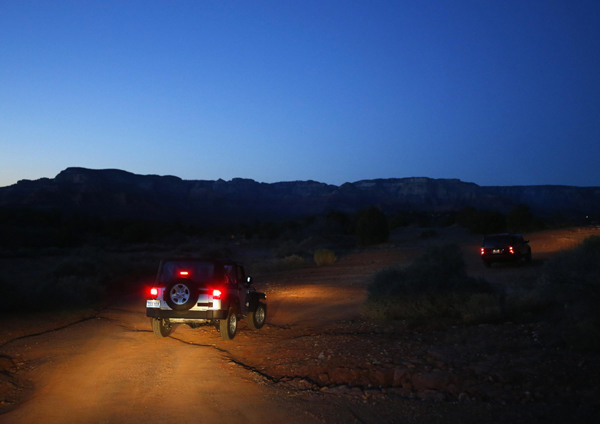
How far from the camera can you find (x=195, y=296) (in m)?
11.3

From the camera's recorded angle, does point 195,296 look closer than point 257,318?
Yes

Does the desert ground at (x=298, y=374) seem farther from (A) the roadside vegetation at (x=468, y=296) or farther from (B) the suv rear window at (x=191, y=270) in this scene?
(B) the suv rear window at (x=191, y=270)

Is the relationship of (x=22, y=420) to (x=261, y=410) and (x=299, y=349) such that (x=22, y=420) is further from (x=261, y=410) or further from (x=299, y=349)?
(x=299, y=349)

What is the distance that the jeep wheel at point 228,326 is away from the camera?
11688mm

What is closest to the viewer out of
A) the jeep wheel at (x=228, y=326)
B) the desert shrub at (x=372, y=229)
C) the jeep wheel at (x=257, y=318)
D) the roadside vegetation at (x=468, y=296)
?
the roadside vegetation at (x=468, y=296)

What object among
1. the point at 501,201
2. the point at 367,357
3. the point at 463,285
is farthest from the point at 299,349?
the point at 501,201

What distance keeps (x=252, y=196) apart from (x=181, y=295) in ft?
483

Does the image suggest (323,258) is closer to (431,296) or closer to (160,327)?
(431,296)

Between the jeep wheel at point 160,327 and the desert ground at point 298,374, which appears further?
the jeep wheel at point 160,327

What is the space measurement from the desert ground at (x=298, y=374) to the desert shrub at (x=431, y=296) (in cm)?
54

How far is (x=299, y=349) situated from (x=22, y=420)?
17.8 feet

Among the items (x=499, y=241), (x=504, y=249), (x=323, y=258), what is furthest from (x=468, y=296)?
(x=323, y=258)

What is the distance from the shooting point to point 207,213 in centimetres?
12625

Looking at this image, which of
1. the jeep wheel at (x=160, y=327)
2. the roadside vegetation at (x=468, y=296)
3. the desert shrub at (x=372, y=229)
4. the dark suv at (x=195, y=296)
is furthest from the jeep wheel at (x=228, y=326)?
the desert shrub at (x=372, y=229)
